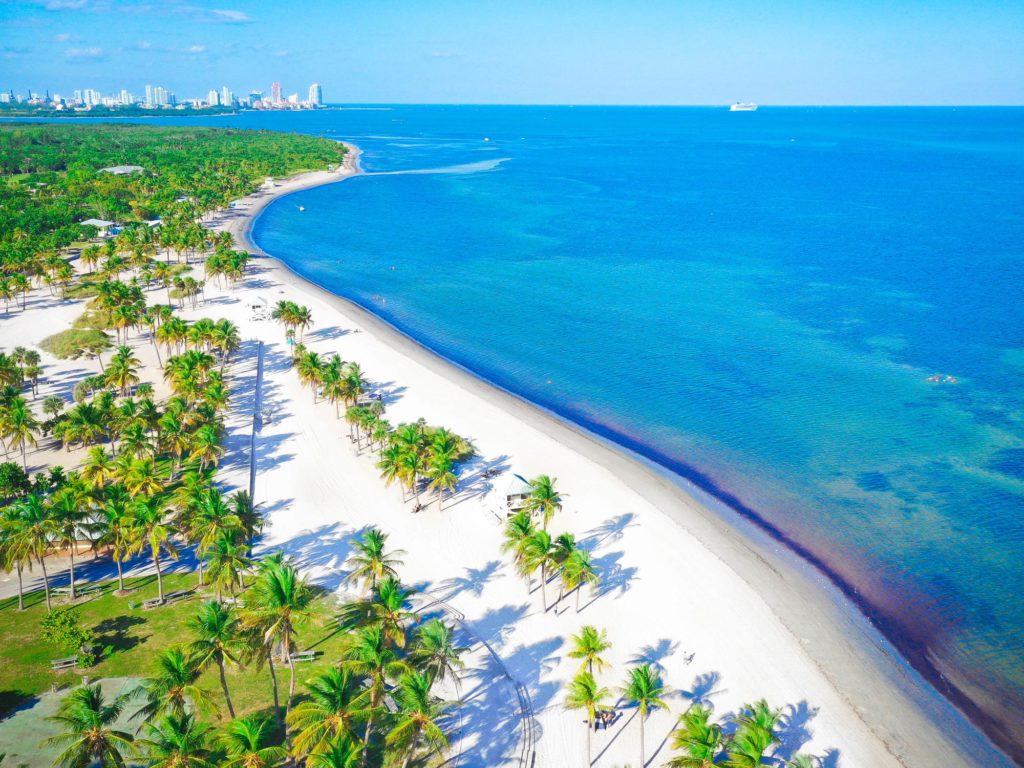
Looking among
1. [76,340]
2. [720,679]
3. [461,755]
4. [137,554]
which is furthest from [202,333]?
[720,679]

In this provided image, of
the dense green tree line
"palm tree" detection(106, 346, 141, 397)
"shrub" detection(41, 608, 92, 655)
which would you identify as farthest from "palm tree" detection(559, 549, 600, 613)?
the dense green tree line

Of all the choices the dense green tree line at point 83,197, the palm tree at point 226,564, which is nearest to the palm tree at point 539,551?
the palm tree at point 226,564

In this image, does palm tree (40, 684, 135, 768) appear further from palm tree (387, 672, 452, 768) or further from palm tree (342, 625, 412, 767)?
palm tree (387, 672, 452, 768)

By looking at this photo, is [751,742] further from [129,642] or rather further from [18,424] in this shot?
[18,424]

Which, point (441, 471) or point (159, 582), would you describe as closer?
point (159, 582)

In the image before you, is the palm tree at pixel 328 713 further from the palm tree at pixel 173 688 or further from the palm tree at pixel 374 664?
the palm tree at pixel 173 688

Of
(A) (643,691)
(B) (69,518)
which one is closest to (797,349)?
(A) (643,691)

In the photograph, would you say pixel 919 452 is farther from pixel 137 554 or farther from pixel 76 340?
pixel 76 340
